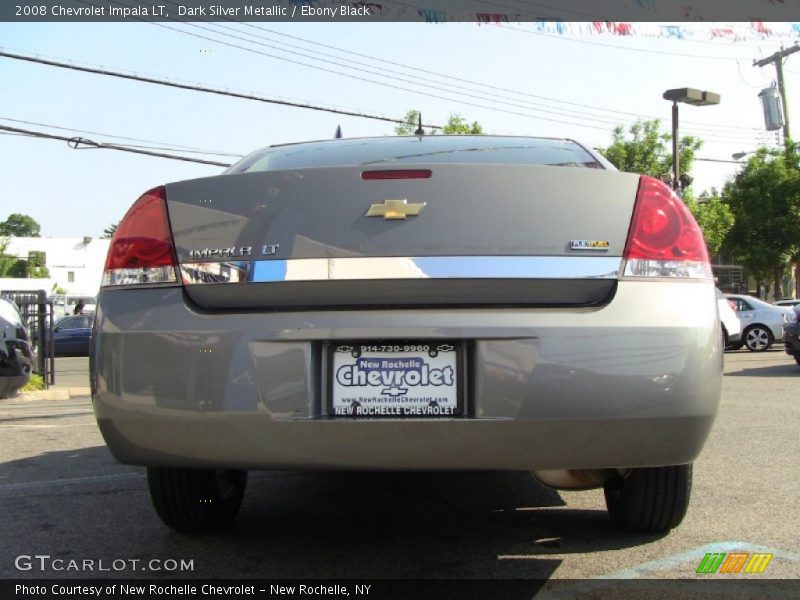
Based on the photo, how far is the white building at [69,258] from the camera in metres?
72.5

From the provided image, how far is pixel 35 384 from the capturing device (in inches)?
459

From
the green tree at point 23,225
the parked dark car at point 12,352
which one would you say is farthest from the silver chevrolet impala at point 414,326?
the green tree at point 23,225

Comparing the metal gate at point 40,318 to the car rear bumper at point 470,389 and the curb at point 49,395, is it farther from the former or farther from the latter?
the car rear bumper at point 470,389

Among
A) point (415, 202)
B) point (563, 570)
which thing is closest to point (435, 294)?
point (415, 202)

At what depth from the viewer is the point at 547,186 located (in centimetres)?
244

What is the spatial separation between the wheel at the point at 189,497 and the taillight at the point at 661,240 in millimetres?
1627

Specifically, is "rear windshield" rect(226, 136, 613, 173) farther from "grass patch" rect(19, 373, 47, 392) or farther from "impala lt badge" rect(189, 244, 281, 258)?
"grass patch" rect(19, 373, 47, 392)

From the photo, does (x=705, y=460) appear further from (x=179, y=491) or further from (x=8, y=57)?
(x=8, y=57)

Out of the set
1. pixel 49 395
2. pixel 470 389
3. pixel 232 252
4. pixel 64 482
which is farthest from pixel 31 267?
pixel 470 389

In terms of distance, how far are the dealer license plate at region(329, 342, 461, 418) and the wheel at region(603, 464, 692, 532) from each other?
37.3 inches

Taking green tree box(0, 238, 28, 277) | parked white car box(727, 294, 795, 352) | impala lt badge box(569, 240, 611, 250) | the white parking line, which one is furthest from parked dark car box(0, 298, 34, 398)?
green tree box(0, 238, 28, 277)

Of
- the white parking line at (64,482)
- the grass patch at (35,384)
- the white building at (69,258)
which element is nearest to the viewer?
the white parking line at (64,482)

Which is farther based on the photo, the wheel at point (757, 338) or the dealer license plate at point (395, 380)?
the wheel at point (757, 338)

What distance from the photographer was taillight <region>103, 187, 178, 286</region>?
250 cm
